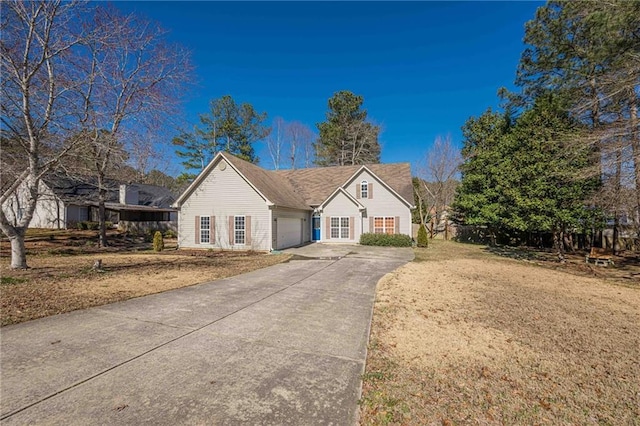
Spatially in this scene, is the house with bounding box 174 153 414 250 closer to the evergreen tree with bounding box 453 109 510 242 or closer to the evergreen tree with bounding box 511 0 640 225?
the evergreen tree with bounding box 453 109 510 242

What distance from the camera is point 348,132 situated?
37.8 m

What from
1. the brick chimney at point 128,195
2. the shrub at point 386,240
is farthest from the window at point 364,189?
the brick chimney at point 128,195

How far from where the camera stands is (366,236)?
21.2 meters

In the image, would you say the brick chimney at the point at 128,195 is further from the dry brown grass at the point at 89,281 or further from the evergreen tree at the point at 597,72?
the evergreen tree at the point at 597,72

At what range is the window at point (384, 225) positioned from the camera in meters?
22.2

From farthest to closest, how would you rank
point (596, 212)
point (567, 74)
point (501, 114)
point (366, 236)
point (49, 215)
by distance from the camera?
point (49, 215) → point (501, 114) → point (366, 236) → point (567, 74) → point (596, 212)

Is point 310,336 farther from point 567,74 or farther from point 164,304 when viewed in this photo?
point 567,74

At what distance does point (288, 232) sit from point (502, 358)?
648 inches

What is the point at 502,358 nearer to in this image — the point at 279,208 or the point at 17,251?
the point at 17,251

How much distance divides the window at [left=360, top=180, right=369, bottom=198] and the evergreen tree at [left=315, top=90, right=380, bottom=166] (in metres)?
14.8

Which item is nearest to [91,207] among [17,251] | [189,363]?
[17,251]

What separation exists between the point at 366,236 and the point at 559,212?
11208 millimetres

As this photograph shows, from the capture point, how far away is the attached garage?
61.1 ft

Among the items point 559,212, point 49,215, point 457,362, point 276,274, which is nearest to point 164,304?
point 276,274
